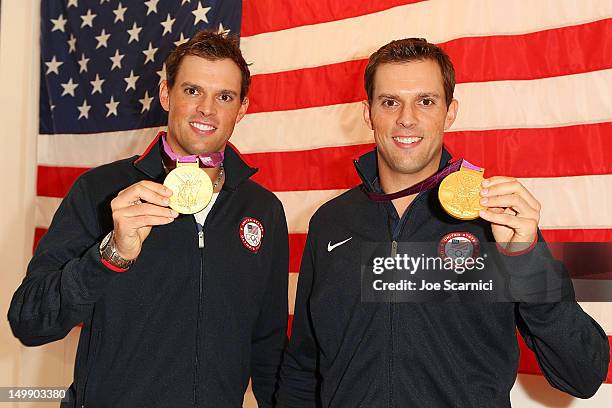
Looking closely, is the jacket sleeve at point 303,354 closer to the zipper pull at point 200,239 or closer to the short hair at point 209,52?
the zipper pull at point 200,239

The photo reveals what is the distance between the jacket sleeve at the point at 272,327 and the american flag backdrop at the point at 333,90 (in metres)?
0.79

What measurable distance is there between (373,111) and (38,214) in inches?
107

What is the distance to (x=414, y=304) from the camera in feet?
6.24

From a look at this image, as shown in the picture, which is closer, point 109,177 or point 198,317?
point 198,317

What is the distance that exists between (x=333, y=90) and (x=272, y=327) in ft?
4.15

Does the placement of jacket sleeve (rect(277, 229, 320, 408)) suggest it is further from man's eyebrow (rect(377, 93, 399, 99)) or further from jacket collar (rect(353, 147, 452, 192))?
man's eyebrow (rect(377, 93, 399, 99))

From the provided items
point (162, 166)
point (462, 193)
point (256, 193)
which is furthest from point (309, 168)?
point (462, 193)

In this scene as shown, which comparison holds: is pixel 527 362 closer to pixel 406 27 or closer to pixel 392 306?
pixel 392 306

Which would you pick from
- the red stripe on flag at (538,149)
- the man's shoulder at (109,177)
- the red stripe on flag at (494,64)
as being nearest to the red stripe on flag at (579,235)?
the red stripe on flag at (538,149)

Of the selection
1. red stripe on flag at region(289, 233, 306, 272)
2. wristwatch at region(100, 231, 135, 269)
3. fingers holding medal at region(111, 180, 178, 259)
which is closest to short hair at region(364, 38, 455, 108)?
fingers holding medal at region(111, 180, 178, 259)

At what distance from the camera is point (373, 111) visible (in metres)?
2.07

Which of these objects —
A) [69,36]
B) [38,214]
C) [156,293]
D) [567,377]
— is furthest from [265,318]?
[69,36]

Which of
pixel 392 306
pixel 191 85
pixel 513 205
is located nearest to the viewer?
pixel 513 205

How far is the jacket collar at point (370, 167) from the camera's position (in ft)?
6.90
